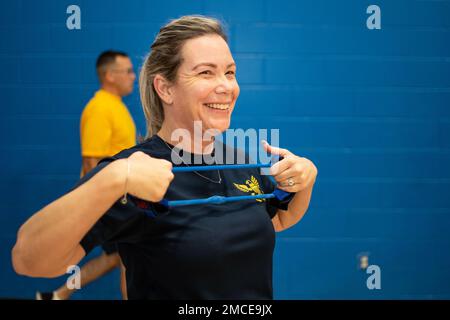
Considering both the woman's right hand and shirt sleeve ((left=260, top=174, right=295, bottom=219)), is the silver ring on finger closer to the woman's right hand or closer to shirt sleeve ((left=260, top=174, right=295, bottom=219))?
shirt sleeve ((left=260, top=174, right=295, bottom=219))

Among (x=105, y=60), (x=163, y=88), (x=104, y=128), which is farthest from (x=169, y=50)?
(x=105, y=60)

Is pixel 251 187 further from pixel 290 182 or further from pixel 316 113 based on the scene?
pixel 316 113

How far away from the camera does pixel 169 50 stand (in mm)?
1428

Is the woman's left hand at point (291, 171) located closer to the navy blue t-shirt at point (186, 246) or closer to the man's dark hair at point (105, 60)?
the navy blue t-shirt at point (186, 246)

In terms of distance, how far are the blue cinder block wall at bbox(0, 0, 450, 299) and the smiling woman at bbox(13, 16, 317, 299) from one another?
1949 millimetres

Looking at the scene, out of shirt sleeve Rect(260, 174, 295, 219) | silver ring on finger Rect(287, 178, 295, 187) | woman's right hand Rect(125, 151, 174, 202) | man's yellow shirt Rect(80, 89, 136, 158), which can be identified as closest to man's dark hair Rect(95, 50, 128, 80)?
man's yellow shirt Rect(80, 89, 136, 158)

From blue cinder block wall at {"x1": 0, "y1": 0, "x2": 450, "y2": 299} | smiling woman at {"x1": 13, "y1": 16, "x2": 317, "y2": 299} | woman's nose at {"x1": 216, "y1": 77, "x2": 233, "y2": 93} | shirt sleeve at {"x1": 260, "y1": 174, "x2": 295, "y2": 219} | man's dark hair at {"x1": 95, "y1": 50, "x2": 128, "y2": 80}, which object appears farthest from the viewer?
blue cinder block wall at {"x1": 0, "y1": 0, "x2": 450, "y2": 299}

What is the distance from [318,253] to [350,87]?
1.09 metres

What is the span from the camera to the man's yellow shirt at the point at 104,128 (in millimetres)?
3213

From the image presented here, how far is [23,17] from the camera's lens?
340cm

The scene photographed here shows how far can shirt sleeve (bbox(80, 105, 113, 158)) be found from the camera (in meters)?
3.21

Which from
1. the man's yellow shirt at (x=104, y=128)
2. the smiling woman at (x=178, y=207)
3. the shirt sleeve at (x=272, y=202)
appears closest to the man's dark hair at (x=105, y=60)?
the man's yellow shirt at (x=104, y=128)
